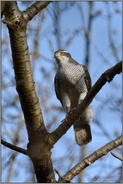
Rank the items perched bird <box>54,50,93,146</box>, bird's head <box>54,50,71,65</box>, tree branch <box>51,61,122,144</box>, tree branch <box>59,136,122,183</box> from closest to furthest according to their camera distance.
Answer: tree branch <box>51,61,122,144</box> → tree branch <box>59,136,122,183</box> → perched bird <box>54,50,93,146</box> → bird's head <box>54,50,71,65</box>

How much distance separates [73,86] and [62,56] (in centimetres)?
37

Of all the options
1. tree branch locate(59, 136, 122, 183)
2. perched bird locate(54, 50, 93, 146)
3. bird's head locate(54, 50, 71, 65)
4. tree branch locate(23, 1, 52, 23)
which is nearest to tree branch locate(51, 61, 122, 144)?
tree branch locate(59, 136, 122, 183)

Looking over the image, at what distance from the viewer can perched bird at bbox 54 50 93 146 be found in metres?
3.93

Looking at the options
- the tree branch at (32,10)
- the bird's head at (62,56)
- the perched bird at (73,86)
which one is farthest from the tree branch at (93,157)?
the bird's head at (62,56)

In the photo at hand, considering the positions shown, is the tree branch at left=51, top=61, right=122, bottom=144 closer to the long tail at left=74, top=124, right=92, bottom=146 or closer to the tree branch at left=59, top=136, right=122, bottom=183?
the tree branch at left=59, top=136, right=122, bottom=183

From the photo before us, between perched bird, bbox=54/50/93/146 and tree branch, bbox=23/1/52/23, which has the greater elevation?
tree branch, bbox=23/1/52/23

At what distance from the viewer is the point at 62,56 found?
13.7 ft

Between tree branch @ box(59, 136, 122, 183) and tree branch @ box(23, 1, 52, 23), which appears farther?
tree branch @ box(59, 136, 122, 183)

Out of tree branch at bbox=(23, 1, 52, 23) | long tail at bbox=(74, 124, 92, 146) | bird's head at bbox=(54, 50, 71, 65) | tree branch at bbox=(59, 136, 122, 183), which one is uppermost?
tree branch at bbox=(23, 1, 52, 23)

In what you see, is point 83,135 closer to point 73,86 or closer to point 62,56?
point 73,86

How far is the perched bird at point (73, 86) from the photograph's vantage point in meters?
3.93

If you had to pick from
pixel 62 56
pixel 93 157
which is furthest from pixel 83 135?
pixel 93 157

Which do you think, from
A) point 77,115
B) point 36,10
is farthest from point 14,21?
point 77,115

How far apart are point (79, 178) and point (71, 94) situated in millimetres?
1613
